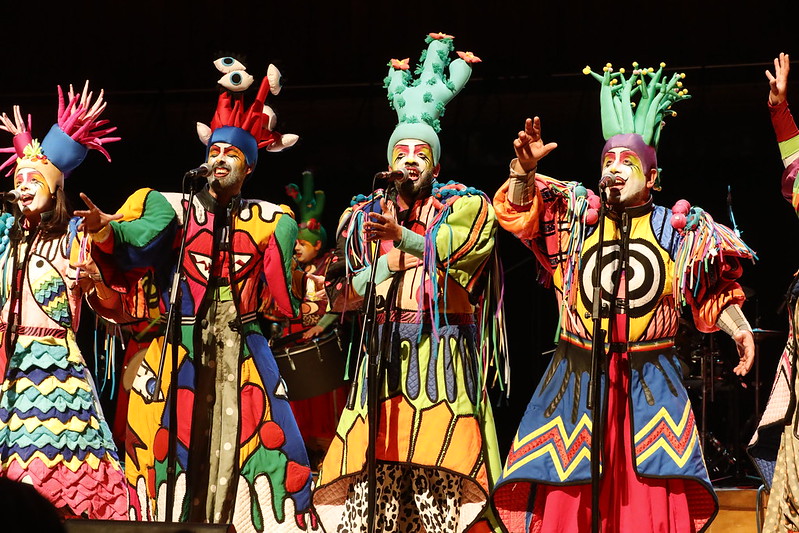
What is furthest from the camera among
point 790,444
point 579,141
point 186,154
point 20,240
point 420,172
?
point 186,154

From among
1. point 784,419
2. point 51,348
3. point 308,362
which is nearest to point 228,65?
point 51,348

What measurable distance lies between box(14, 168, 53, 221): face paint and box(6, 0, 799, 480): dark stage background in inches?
73.2

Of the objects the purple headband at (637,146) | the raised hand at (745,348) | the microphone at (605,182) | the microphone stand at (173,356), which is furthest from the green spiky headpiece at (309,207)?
the raised hand at (745,348)

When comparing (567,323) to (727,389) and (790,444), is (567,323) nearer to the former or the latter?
(790,444)

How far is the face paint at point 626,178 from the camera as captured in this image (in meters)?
4.29

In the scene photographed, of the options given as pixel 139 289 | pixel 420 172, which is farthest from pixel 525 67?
pixel 139 289

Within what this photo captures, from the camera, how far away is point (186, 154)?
285 inches

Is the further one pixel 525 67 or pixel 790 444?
pixel 525 67

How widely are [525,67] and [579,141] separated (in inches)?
18.4

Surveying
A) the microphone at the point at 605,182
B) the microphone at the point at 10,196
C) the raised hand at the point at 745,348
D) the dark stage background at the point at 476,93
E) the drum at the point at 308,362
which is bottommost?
the raised hand at the point at 745,348

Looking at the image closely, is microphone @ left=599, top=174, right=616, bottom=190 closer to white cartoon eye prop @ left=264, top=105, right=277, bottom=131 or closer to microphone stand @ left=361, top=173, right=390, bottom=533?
microphone stand @ left=361, top=173, right=390, bottom=533

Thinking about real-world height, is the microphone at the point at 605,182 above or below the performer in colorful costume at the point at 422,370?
above

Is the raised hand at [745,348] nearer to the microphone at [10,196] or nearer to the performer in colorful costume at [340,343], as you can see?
the microphone at [10,196]

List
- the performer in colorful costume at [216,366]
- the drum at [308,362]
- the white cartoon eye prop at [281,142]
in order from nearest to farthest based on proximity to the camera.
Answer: the performer in colorful costume at [216,366] → the white cartoon eye prop at [281,142] → the drum at [308,362]
